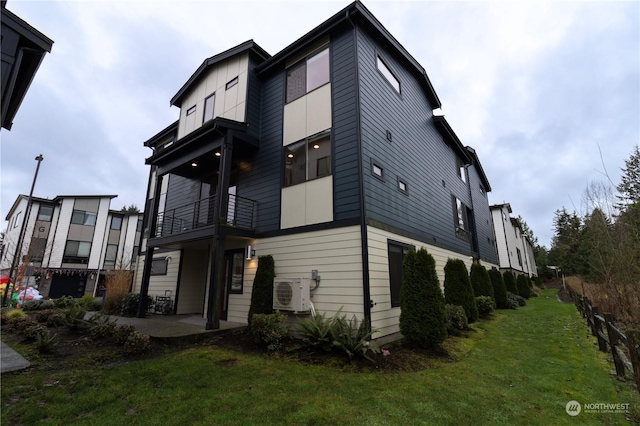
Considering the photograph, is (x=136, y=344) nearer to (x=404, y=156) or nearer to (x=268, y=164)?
(x=268, y=164)

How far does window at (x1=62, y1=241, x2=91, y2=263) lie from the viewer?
27594 millimetres

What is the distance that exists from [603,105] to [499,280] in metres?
8.62

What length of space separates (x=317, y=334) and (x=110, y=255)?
111 feet

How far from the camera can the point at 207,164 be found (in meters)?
10.7

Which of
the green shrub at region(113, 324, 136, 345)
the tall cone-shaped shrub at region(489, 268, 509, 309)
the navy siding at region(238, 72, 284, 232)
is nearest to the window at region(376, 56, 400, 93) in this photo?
the navy siding at region(238, 72, 284, 232)

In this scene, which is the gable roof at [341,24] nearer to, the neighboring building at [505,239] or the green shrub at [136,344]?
the green shrub at [136,344]

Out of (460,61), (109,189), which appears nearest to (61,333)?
(460,61)

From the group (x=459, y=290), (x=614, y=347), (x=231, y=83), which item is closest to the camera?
(x=614, y=347)

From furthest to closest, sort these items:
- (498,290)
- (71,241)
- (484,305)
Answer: (71,241) < (498,290) < (484,305)

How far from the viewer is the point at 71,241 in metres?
28.1

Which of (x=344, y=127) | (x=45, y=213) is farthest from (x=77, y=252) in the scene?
(x=344, y=127)

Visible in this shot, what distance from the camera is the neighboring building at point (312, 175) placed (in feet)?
23.5
